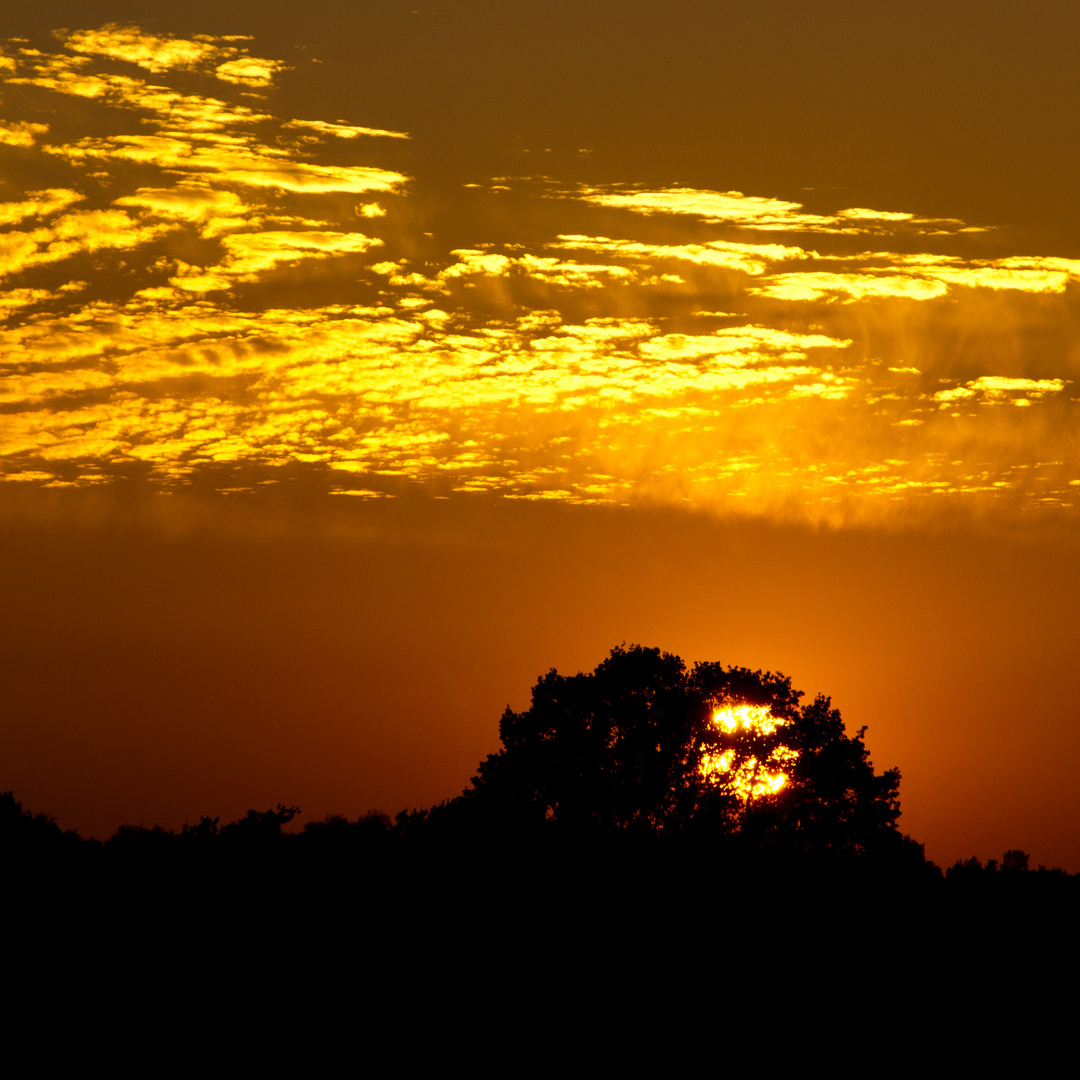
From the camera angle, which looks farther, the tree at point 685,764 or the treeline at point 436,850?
the tree at point 685,764

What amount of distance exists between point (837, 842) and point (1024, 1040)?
915 inches

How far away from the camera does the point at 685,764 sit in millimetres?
A: 63906

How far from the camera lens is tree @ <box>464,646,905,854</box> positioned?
63.2 meters

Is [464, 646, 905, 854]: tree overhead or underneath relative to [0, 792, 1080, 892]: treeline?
overhead

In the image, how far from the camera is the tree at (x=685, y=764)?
63156mm

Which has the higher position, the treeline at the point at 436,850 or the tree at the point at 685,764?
the tree at the point at 685,764

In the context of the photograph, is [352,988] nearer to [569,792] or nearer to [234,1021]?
[234,1021]

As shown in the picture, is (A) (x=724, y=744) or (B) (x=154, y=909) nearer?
(B) (x=154, y=909)

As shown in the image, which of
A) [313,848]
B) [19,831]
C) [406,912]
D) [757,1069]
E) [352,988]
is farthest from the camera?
[19,831]

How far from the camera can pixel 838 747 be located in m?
64.9

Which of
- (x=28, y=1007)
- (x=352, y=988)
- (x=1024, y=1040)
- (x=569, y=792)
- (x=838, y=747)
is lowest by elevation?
(x=28, y=1007)

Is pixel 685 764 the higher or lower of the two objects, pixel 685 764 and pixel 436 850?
the higher

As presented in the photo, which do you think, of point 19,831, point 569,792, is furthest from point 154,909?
point 569,792

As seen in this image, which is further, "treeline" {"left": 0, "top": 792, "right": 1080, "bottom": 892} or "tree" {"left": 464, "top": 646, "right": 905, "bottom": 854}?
"tree" {"left": 464, "top": 646, "right": 905, "bottom": 854}
